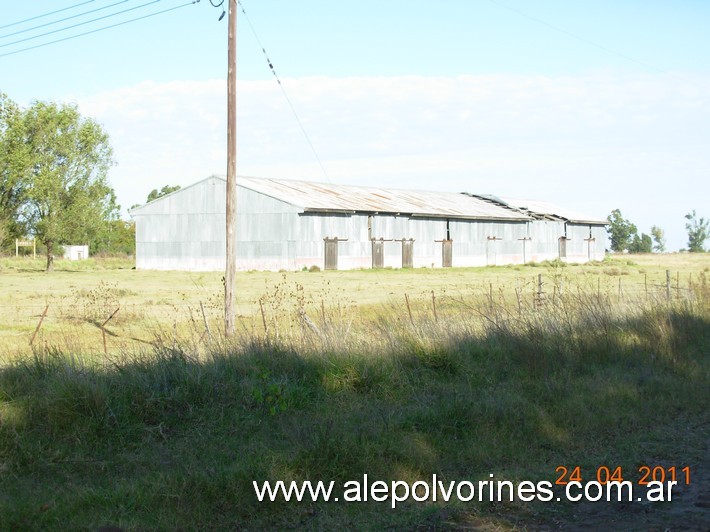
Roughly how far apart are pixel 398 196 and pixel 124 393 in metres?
62.0

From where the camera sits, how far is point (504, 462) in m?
7.93

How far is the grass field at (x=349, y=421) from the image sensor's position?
256 inches

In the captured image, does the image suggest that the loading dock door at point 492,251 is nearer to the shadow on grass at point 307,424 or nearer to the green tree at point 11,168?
the green tree at point 11,168

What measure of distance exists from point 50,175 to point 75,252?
1509 inches

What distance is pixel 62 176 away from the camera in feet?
187

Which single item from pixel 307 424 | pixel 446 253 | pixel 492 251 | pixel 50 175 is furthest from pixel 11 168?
pixel 307 424

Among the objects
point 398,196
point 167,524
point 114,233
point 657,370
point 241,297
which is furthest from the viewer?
point 114,233

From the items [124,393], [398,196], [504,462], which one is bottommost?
[504,462]

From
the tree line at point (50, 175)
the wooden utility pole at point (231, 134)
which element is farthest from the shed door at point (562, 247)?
the wooden utility pole at point (231, 134)

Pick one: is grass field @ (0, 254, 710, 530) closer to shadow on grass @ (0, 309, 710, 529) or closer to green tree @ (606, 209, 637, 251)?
shadow on grass @ (0, 309, 710, 529)

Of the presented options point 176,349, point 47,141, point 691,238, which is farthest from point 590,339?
point 691,238

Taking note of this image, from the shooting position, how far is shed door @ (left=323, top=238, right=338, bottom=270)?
5494 cm

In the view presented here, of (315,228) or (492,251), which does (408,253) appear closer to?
(315,228)

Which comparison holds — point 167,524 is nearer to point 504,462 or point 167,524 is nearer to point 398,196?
point 504,462
